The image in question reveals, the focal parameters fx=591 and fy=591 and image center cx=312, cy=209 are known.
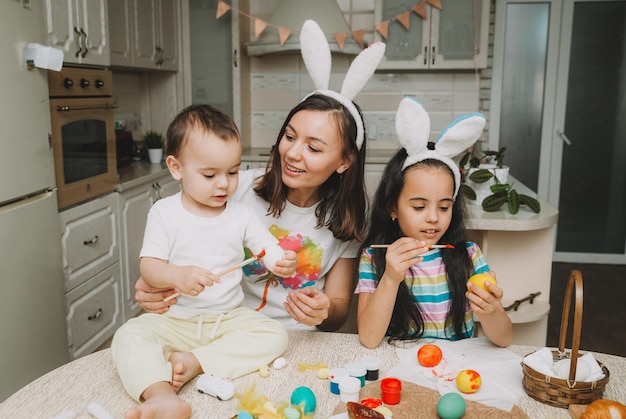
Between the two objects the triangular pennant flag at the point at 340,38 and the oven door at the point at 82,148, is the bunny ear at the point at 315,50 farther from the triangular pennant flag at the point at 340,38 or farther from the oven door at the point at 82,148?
the triangular pennant flag at the point at 340,38

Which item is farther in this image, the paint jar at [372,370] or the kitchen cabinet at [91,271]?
the kitchen cabinet at [91,271]

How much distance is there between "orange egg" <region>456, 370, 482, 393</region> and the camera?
1.03m

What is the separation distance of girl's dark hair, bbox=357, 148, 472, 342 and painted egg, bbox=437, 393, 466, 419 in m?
0.41

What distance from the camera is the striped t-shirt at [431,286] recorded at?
1.44m

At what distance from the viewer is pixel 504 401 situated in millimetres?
1007

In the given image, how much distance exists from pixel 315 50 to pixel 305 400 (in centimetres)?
83

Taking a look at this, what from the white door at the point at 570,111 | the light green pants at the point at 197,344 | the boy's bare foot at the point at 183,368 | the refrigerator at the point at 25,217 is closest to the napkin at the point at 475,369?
the light green pants at the point at 197,344

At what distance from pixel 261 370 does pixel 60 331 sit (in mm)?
1555

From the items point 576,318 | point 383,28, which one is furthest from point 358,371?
point 383,28

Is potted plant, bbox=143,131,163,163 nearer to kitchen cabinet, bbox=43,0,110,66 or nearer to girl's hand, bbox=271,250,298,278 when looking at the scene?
kitchen cabinet, bbox=43,0,110,66

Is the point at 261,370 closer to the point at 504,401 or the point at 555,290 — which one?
the point at 504,401

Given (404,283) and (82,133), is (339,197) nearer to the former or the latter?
(404,283)

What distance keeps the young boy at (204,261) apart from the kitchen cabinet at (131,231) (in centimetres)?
188

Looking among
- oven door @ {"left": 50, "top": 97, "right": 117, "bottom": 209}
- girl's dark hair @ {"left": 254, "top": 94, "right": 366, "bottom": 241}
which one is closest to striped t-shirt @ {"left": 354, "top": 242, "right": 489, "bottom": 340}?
girl's dark hair @ {"left": 254, "top": 94, "right": 366, "bottom": 241}
